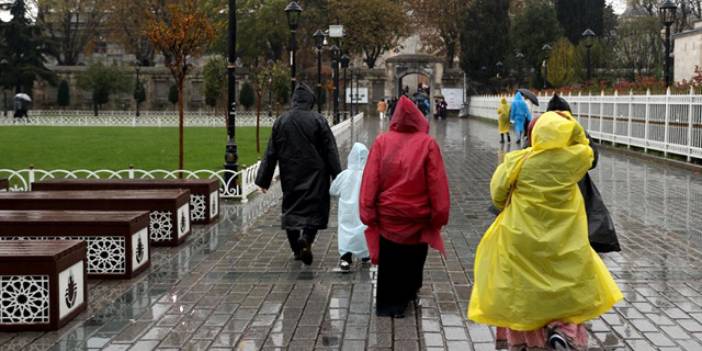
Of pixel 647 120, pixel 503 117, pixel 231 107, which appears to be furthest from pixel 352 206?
pixel 503 117

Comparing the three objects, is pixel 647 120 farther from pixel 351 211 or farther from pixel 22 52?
pixel 22 52

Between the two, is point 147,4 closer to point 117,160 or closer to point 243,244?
point 117,160

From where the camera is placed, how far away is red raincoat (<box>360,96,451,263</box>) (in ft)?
19.4

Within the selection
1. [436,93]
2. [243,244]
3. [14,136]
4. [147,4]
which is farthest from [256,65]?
[243,244]

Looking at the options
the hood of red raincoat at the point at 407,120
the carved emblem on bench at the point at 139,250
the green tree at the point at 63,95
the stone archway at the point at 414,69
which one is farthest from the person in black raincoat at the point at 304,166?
the green tree at the point at 63,95

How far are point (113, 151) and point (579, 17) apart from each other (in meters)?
41.4

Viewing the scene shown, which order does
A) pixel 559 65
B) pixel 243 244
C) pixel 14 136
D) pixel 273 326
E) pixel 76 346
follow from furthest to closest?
pixel 559 65, pixel 14 136, pixel 243 244, pixel 273 326, pixel 76 346

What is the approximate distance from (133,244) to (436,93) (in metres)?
55.1

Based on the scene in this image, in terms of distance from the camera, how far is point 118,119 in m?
46.5

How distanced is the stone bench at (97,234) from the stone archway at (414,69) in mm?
54879

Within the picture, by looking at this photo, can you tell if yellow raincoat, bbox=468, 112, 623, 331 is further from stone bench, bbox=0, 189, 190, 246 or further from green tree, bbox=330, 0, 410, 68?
green tree, bbox=330, 0, 410, 68

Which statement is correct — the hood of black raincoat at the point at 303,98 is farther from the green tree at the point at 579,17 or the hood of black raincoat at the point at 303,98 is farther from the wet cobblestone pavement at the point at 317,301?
the green tree at the point at 579,17

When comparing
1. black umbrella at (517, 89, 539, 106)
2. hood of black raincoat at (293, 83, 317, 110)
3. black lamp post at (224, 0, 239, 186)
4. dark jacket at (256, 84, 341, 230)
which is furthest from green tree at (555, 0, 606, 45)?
dark jacket at (256, 84, 341, 230)

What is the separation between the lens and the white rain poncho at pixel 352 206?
7793 mm
